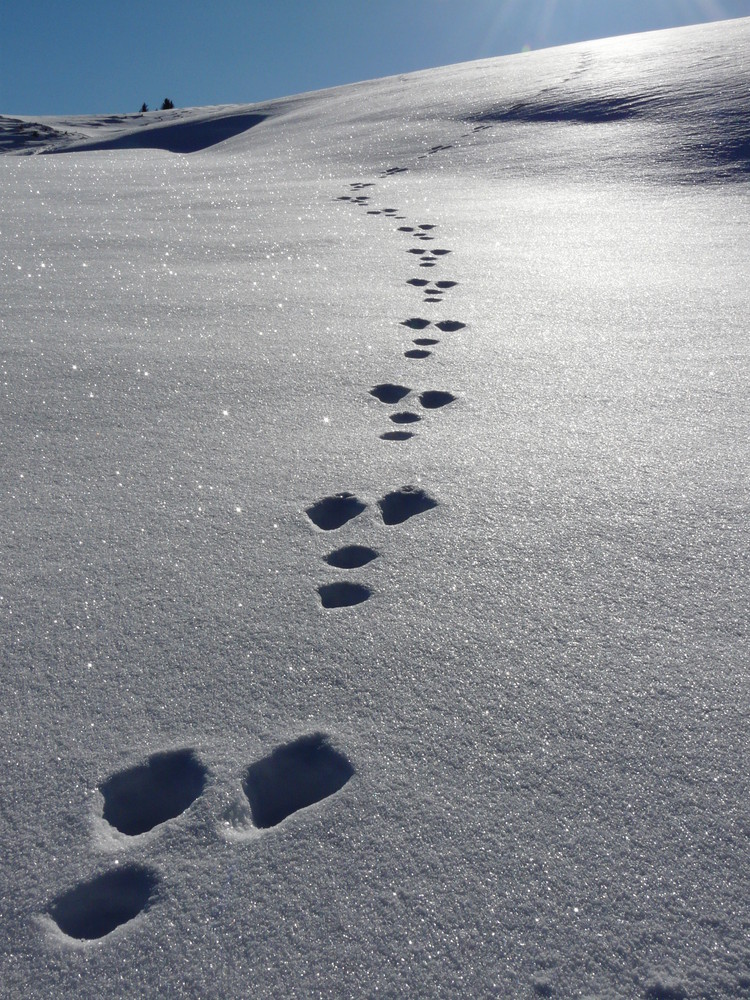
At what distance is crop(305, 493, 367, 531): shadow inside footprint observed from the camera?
4.78 feet

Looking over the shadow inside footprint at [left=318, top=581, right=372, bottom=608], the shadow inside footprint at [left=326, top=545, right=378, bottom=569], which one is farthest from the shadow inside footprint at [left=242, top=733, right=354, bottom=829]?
the shadow inside footprint at [left=326, top=545, right=378, bottom=569]

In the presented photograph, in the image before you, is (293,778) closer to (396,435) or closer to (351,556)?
(351,556)

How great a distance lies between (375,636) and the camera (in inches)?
44.9

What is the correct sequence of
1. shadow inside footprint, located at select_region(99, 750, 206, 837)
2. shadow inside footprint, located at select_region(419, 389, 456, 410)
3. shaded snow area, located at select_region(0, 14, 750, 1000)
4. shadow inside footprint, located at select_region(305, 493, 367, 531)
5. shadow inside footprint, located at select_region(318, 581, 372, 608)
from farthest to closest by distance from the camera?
shadow inside footprint, located at select_region(419, 389, 456, 410)
shadow inside footprint, located at select_region(305, 493, 367, 531)
shadow inside footprint, located at select_region(318, 581, 372, 608)
shadow inside footprint, located at select_region(99, 750, 206, 837)
shaded snow area, located at select_region(0, 14, 750, 1000)

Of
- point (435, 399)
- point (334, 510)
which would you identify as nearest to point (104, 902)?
point (334, 510)

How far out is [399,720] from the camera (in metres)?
0.99

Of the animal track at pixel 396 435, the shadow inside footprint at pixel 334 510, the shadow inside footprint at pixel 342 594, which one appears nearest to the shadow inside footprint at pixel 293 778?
the shadow inside footprint at pixel 342 594

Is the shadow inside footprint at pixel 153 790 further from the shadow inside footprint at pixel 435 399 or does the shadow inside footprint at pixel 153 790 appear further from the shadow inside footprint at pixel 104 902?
the shadow inside footprint at pixel 435 399

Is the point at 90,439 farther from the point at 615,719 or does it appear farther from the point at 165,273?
the point at 165,273

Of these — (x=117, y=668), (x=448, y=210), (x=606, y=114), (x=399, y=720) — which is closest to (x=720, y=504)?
(x=399, y=720)

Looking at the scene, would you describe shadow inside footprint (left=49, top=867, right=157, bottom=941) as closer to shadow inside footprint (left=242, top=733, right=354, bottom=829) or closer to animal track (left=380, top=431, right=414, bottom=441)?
shadow inside footprint (left=242, top=733, right=354, bottom=829)

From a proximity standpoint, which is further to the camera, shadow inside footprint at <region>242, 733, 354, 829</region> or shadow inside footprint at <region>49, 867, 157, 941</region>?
shadow inside footprint at <region>242, 733, 354, 829</region>

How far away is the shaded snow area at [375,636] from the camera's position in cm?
76

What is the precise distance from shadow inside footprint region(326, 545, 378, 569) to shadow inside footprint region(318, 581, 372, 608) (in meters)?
→ 0.06
